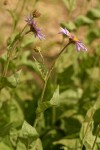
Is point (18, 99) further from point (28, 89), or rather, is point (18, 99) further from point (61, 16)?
point (61, 16)

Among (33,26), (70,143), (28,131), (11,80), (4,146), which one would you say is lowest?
(70,143)

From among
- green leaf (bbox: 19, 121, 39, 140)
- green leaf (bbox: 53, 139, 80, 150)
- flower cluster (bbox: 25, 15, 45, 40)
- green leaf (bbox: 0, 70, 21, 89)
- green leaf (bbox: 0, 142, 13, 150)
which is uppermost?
flower cluster (bbox: 25, 15, 45, 40)

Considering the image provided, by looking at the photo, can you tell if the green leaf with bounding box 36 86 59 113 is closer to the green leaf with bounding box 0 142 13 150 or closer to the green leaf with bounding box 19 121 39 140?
the green leaf with bounding box 19 121 39 140

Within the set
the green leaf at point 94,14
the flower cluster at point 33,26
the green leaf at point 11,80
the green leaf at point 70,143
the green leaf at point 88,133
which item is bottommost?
the green leaf at point 70,143

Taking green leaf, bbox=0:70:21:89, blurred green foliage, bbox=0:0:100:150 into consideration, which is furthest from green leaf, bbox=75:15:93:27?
green leaf, bbox=0:70:21:89

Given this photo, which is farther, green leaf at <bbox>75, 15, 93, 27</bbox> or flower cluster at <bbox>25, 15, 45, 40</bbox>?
green leaf at <bbox>75, 15, 93, 27</bbox>

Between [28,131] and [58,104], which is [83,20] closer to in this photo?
[58,104]

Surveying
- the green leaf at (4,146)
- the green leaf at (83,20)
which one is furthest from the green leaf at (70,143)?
the green leaf at (83,20)

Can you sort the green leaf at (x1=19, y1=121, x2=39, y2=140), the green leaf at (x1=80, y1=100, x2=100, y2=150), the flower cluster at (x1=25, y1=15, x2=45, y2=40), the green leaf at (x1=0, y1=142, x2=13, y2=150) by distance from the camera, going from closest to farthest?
the flower cluster at (x1=25, y1=15, x2=45, y2=40) < the green leaf at (x1=19, y1=121, x2=39, y2=140) < the green leaf at (x1=80, y1=100, x2=100, y2=150) < the green leaf at (x1=0, y1=142, x2=13, y2=150)

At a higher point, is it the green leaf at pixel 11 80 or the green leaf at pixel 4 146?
the green leaf at pixel 11 80

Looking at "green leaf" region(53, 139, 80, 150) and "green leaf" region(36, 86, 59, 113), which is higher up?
"green leaf" region(36, 86, 59, 113)

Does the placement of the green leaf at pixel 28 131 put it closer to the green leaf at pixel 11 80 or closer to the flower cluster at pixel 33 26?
the green leaf at pixel 11 80

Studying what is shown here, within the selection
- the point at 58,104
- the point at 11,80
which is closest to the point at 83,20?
the point at 58,104
